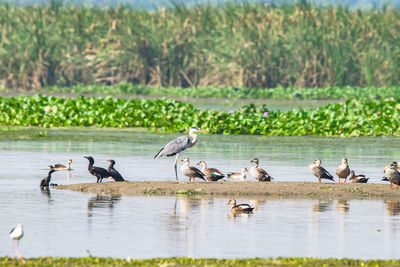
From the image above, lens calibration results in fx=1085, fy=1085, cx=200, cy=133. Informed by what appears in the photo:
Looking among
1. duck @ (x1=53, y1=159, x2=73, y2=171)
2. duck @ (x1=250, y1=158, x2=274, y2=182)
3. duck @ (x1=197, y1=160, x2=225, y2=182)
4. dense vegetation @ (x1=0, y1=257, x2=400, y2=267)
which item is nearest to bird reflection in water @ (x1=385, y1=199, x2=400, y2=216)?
duck @ (x1=250, y1=158, x2=274, y2=182)

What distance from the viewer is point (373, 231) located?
14.9 meters

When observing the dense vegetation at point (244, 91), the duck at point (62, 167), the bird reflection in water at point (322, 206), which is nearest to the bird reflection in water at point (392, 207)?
the bird reflection in water at point (322, 206)

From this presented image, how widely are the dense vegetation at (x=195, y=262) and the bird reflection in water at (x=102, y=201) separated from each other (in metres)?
4.84

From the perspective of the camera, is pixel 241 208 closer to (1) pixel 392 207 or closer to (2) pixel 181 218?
(2) pixel 181 218

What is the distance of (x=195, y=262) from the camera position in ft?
39.5

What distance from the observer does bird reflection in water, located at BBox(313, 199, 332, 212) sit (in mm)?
17375

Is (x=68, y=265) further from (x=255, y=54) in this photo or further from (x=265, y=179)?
(x=255, y=54)

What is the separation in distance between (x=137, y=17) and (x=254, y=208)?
40.9 m

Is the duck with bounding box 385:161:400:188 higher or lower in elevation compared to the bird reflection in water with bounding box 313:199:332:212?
higher

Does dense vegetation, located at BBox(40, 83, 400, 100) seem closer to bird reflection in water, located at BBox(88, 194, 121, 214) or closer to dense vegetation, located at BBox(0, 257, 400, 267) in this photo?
bird reflection in water, located at BBox(88, 194, 121, 214)

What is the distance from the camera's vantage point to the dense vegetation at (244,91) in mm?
51031

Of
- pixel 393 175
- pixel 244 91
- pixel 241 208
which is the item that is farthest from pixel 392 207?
pixel 244 91

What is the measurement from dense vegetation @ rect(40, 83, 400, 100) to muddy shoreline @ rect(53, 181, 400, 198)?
30.5m

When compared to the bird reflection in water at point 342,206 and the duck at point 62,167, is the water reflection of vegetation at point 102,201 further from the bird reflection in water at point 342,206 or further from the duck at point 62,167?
the bird reflection in water at point 342,206
